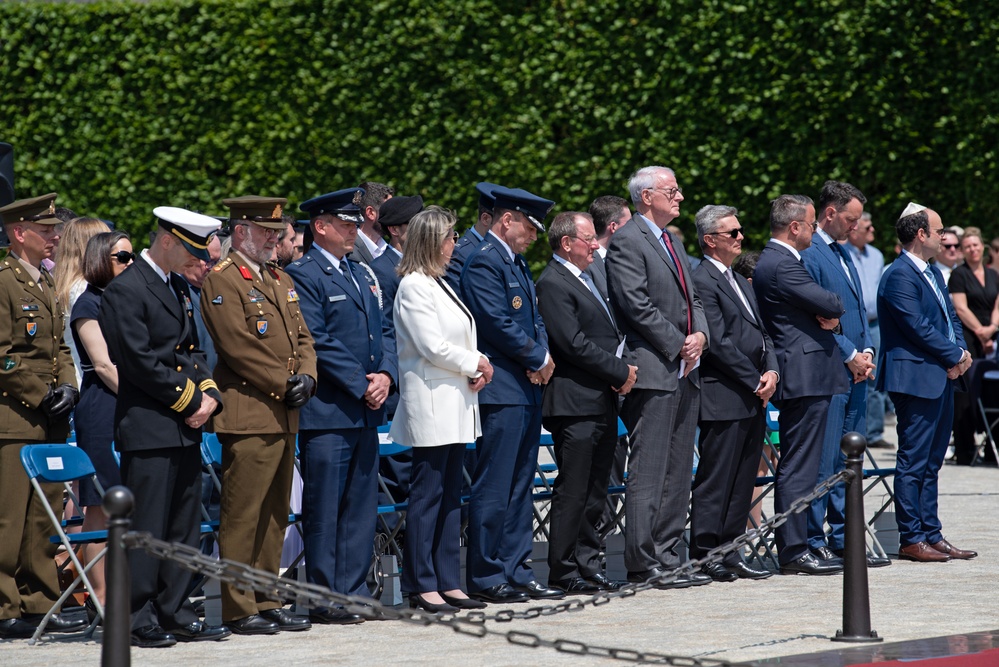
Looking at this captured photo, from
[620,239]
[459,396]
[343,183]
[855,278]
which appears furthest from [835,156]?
[459,396]

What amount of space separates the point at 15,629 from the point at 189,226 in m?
2.26

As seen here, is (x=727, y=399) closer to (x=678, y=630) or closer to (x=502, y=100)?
(x=678, y=630)

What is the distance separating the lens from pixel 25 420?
298 inches

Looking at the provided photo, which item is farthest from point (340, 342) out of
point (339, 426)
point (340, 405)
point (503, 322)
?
point (503, 322)

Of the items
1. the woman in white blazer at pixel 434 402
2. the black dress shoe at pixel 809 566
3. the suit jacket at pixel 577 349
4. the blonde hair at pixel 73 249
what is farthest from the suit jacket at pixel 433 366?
the black dress shoe at pixel 809 566

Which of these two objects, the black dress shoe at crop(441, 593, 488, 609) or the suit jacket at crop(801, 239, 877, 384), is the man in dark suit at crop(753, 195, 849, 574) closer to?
the suit jacket at crop(801, 239, 877, 384)

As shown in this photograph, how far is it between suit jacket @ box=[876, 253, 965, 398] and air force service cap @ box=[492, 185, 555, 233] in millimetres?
2669

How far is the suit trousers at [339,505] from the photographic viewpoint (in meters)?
7.70

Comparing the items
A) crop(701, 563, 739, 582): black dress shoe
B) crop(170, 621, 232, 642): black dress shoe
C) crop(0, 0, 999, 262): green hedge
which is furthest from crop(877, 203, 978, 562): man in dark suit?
crop(0, 0, 999, 262): green hedge

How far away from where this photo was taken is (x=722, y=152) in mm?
17109

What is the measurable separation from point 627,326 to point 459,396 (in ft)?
4.38

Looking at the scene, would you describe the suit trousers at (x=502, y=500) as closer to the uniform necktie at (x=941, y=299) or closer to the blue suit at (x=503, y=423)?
the blue suit at (x=503, y=423)

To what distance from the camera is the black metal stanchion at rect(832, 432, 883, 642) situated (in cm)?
683

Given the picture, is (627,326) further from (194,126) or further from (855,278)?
(194,126)
